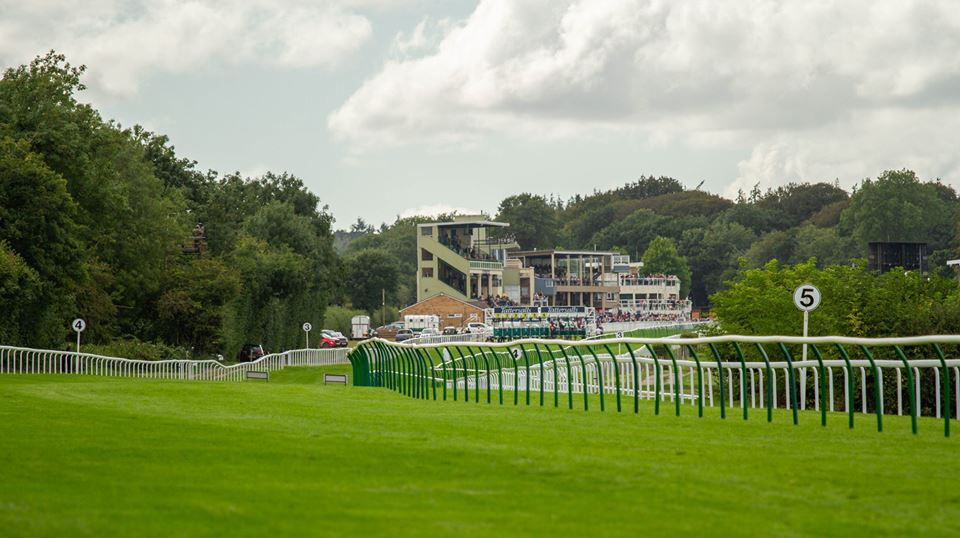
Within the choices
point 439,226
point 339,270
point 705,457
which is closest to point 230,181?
point 339,270

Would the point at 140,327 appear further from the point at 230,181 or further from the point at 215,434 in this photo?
the point at 215,434

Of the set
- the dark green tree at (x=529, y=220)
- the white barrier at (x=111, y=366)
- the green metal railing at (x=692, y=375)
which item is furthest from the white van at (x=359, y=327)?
the dark green tree at (x=529, y=220)

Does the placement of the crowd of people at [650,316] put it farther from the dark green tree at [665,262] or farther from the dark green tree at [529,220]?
the dark green tree at [529,220]

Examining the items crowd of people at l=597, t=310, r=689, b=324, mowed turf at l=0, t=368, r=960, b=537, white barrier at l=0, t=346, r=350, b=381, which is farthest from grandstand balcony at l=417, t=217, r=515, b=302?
mowed turf at l=0, t=368, r=960, b=537

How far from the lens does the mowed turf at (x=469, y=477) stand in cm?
712

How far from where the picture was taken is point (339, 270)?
9312 centimetres

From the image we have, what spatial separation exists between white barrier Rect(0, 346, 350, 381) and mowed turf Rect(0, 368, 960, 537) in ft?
84.9

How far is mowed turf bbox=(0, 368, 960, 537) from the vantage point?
281 inches

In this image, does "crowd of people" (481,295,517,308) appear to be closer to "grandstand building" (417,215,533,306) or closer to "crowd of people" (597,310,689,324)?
"grandstand building" (417,215,533,306)

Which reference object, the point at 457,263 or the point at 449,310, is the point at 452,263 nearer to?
the point at 457,263

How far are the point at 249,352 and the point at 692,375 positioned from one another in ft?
163

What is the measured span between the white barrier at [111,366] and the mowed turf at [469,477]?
25888 mm

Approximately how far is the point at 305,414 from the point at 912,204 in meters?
148

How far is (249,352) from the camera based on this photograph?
68.8m
